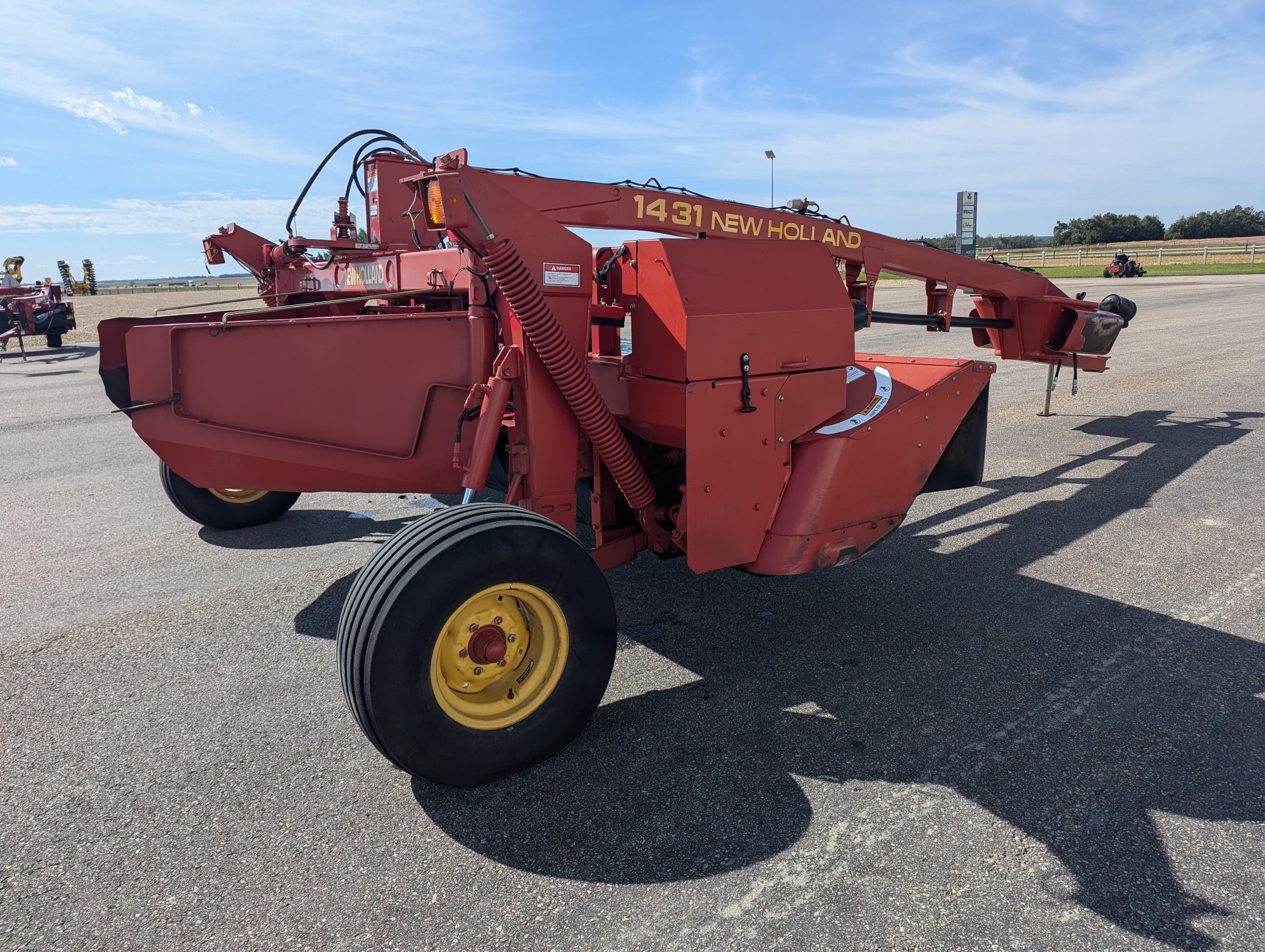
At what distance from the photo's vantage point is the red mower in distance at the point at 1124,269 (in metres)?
35.3

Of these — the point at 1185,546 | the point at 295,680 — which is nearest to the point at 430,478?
the point at 295,680

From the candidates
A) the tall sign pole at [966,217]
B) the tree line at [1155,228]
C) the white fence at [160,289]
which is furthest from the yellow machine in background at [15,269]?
the tree line at [1155,228]

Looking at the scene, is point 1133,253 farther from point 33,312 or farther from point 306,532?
point 306,532

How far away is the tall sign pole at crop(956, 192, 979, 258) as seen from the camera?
980 inches

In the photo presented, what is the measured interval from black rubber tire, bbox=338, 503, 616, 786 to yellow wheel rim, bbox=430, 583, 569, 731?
0.11 ft

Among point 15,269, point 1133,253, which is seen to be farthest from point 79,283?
point 1133,253

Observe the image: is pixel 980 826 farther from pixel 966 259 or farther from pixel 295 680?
pixel 966 259

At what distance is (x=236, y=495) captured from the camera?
559 cm

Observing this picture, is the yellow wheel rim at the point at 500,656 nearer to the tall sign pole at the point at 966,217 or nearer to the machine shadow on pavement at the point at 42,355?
the machine shadow on pavement at the point at 42,355

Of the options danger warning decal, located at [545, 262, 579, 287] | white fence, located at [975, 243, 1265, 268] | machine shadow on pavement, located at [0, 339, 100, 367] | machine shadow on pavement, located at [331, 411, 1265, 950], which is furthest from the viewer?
white fence, located at [975, 243, 1265, 268]

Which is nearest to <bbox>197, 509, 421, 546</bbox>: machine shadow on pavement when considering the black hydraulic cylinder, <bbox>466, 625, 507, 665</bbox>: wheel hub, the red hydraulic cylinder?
the red hydraulic cylinder

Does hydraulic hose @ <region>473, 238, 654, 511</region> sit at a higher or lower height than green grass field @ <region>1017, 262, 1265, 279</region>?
lower

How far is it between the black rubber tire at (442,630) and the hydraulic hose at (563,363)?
0.59 m

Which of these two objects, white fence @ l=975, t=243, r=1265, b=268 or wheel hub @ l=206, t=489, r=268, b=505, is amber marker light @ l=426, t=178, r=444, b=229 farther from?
white fence @ l=975, t=243, r=1265, b=268
